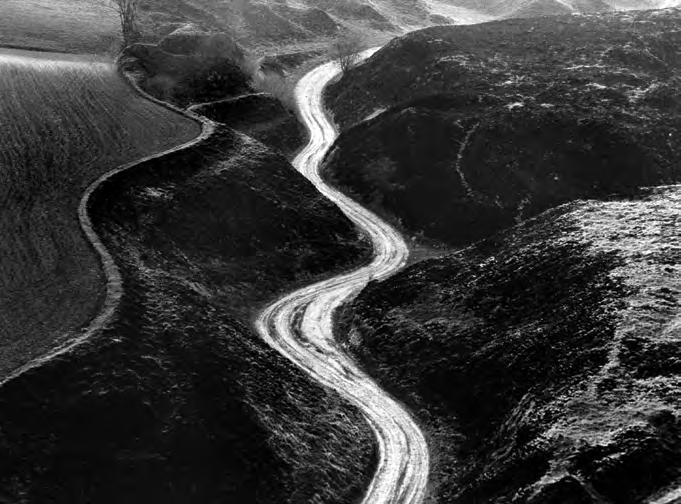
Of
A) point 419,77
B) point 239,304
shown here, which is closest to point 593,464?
point 239,304

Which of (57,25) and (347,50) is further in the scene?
(347,50)

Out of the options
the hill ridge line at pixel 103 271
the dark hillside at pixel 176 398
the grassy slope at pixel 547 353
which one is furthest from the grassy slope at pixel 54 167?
the grassy slope at pixel 547 353

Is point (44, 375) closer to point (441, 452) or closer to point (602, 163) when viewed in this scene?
point (441, 452)

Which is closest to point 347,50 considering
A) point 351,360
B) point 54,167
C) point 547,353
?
point 54,167

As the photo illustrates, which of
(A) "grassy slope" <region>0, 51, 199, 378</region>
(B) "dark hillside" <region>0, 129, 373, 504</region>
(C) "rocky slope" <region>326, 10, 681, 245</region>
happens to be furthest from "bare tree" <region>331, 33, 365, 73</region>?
(B) "dark hillside" <region>0, 129, 373, 504</region>

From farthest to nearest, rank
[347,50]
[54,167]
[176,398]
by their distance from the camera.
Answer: [347,50] → [54,167] → [176,398]

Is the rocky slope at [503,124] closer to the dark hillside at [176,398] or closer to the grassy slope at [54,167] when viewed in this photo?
the dark hillside at [176,398]

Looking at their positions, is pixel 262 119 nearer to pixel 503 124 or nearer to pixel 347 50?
pixel 503 124
